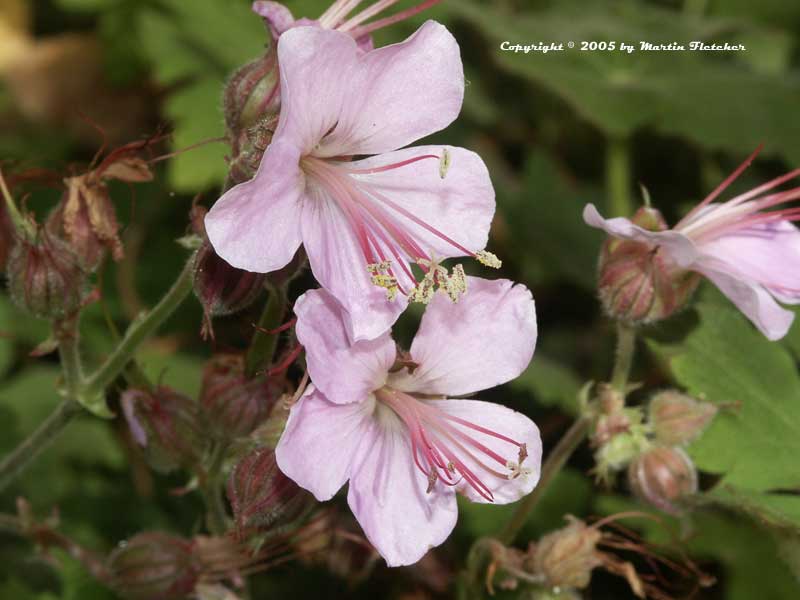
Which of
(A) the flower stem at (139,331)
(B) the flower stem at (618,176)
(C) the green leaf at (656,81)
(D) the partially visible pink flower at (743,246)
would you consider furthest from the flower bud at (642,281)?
(B) the flower stem at (618,176)

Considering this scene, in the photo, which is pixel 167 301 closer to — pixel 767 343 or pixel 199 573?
pixel 199 573

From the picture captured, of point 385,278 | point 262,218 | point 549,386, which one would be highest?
point 262,218

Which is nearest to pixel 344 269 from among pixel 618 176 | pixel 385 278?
pixel 385 278

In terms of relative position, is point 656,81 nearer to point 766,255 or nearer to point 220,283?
point 766,255

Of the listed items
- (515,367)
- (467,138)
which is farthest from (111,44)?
(515,367)

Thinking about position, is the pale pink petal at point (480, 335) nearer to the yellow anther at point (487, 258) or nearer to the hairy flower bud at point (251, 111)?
the yellow anther at point (487, 258)

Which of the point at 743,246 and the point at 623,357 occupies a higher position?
the point at 743,246

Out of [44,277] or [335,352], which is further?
[44,277]
